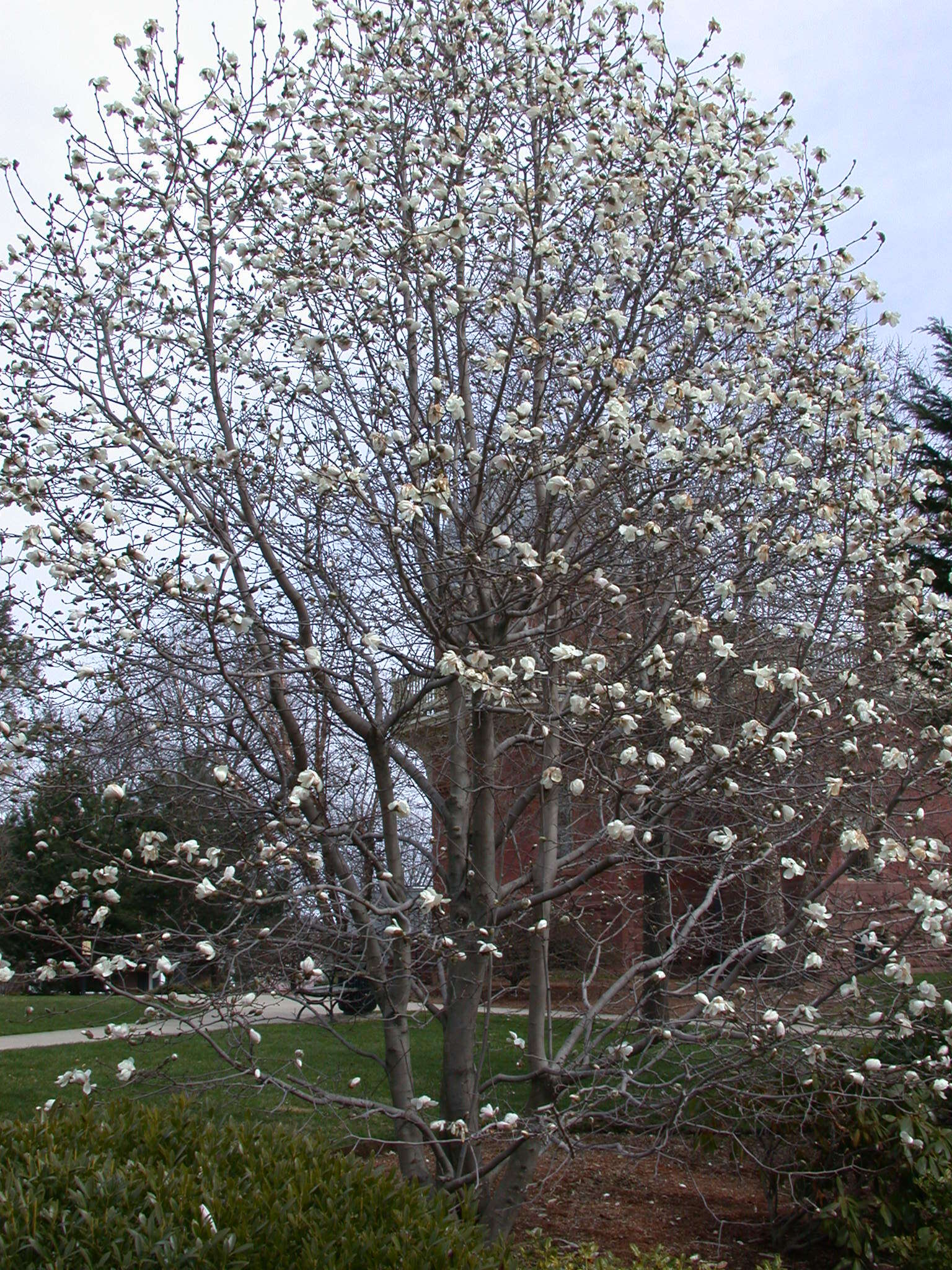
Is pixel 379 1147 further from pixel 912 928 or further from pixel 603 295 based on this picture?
pixel 603 295

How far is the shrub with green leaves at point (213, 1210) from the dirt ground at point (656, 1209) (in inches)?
71.6

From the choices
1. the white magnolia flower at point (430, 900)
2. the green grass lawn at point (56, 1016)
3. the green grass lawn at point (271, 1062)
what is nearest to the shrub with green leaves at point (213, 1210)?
the white magnolia flower at point (430, 900)

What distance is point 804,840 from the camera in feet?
19.6

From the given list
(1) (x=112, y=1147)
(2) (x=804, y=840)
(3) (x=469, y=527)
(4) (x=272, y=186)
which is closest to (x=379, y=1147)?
(2) (x=804, y=840)

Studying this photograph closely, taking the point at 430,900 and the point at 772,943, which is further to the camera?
the point at 772,943

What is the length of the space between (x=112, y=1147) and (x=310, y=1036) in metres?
9.30

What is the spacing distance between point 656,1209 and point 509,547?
4167 millimetres

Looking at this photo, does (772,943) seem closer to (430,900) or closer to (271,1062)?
(430,900)

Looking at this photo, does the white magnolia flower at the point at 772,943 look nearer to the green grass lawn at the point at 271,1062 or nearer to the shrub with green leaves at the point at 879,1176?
the shrub with green leaves at the point at 879,1176

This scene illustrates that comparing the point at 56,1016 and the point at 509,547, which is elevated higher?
the point at 509,547

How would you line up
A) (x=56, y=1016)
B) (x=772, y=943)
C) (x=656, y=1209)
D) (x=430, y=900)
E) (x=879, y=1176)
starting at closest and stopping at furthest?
(x=430, y=900), (x=772, y=943), (x=879, y=1176), (x=656, y=1209), (x=56, y=1016)

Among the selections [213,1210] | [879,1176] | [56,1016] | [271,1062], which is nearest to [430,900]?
[213,1210]

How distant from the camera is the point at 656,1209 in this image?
6016mm

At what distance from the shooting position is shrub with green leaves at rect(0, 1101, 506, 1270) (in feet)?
8.07
